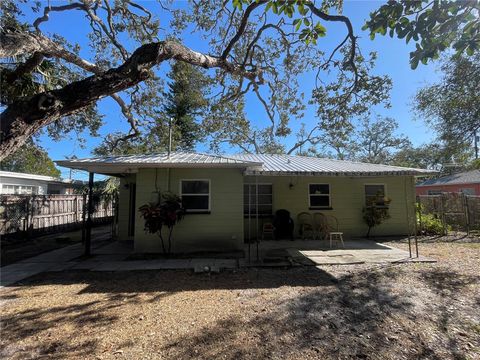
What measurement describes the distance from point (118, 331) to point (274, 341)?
1.96m

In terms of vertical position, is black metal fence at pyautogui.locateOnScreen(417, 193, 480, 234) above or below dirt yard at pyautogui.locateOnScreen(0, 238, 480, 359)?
above

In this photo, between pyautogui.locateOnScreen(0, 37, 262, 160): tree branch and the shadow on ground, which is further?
the shadow on ground

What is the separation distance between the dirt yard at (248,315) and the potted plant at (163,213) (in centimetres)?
155

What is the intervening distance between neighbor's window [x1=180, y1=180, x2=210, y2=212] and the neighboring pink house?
22187mm

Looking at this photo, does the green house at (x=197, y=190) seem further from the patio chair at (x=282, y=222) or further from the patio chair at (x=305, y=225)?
the patio chair at (x=282, y=222)

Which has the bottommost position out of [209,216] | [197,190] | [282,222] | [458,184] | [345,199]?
[282,222]

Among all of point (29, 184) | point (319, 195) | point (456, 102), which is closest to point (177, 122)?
point (29, 184)

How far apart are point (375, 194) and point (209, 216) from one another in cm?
701

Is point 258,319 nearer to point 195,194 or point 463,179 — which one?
point 195,194

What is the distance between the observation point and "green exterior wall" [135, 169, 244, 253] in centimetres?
832

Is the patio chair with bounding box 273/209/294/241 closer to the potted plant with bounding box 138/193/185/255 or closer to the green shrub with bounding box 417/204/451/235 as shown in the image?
the potted plant with bounding box 138/193/185/255

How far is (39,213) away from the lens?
1161 cm

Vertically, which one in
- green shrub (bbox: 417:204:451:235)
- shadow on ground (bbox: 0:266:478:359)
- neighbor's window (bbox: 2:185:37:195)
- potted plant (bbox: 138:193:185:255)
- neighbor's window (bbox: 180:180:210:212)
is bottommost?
shadow on ground (bbox: 0:266:478:359)

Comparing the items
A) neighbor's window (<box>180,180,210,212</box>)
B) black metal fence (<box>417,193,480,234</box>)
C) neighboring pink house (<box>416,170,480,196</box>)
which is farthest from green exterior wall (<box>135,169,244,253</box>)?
neighboring pink house (<box>416,170,480,196</box>)
